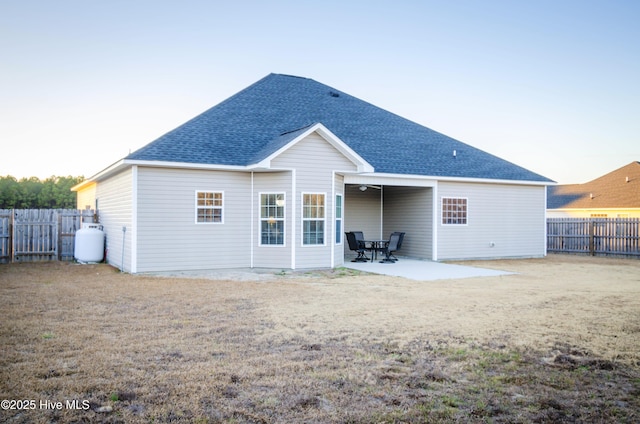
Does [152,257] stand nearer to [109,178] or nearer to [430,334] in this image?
[109,178]

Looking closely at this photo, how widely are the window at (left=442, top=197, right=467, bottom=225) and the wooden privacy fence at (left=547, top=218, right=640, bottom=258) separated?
289 inches

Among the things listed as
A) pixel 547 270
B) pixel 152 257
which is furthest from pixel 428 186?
pixel 152 257

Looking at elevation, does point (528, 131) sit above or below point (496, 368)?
above

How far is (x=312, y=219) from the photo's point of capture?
14531 mm

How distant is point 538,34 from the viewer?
16938 mm

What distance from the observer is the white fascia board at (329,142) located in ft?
45.0

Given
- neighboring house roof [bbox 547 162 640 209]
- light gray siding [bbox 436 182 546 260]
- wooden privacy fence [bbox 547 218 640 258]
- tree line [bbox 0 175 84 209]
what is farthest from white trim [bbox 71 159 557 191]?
tree line [bbox 0 175 84 209]

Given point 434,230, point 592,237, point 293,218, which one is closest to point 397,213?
point 434,230

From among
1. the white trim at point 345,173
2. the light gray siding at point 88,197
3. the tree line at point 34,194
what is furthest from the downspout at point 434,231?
the tree line at point 34,194

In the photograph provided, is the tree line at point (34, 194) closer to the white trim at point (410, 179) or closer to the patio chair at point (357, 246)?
the patio chair at point (357, 246)

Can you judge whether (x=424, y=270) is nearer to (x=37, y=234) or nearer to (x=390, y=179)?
(x=390, y=179)

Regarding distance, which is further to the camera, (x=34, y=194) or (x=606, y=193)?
(x=34, y=194)

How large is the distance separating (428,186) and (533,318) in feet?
35.4

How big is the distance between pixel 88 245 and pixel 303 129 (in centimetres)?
875
